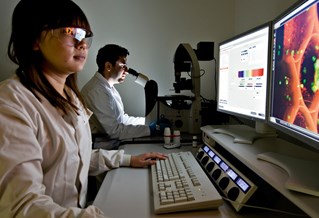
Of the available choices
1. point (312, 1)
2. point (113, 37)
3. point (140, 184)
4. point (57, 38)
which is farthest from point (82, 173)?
point (113, 37)

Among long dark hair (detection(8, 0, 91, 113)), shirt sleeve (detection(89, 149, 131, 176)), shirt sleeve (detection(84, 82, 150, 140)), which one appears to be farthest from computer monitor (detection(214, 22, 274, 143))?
long dark hair (detection(8, 0, 91, 113))

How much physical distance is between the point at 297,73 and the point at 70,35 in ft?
2.35

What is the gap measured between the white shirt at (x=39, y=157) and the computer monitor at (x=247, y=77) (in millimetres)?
632

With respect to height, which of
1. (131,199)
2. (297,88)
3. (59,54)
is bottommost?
(131,199)

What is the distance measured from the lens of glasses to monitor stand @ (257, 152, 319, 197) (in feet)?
2.35

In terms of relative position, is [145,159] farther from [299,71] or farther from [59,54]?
[299,71]

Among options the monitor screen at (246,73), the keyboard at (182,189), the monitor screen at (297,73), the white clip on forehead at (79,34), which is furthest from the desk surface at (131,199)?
the white clip on forehead at (79,34)

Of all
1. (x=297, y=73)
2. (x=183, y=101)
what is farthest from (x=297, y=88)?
(x=183, y=101)

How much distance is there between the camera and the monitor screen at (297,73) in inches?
24.9

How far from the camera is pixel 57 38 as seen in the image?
83 centimetres

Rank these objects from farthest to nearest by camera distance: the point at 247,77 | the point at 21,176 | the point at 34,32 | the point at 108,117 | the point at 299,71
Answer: the point at 108,117, the point at 247,77, the point at 34,32, the point at 299,71, the point at 21,176

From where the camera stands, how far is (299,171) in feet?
2.15

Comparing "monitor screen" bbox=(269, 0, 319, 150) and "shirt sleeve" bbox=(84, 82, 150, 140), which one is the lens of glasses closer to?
"monitor screen" bbox=(269, 0, 319, 150)

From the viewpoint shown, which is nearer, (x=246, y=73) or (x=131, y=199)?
(x=131, y=199)
